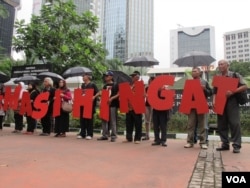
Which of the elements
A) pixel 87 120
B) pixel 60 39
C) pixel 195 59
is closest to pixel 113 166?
pixel 87 120

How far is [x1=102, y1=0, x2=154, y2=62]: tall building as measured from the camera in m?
56.2

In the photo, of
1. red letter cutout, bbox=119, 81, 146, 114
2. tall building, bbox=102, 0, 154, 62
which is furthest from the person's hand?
tall building, bbox=102, 0, 154, 62

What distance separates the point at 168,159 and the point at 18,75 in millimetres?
10539

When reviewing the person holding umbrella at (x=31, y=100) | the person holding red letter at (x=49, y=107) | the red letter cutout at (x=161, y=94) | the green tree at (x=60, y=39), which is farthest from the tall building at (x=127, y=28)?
the red letter cutout at (x=161, y=94)

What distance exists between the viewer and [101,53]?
1631cm

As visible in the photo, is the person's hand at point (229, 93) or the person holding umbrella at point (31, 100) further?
the person holding umbrella at point (31, 100)

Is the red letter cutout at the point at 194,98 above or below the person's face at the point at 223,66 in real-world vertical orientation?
below

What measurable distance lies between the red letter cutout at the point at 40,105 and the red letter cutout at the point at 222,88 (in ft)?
15.6

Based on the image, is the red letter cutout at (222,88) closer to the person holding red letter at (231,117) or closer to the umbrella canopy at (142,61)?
the person holding red letter at (231,117)

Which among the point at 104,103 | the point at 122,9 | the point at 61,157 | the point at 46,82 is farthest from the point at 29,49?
the point at 122,9

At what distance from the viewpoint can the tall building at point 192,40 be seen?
76.8 m

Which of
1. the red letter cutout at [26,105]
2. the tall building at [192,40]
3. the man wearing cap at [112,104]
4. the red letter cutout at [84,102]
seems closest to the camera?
the man wearing cap at [112,104]

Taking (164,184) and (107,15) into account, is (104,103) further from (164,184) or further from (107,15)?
(107,15)

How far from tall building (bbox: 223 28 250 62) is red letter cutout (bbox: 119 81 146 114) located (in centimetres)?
8339
